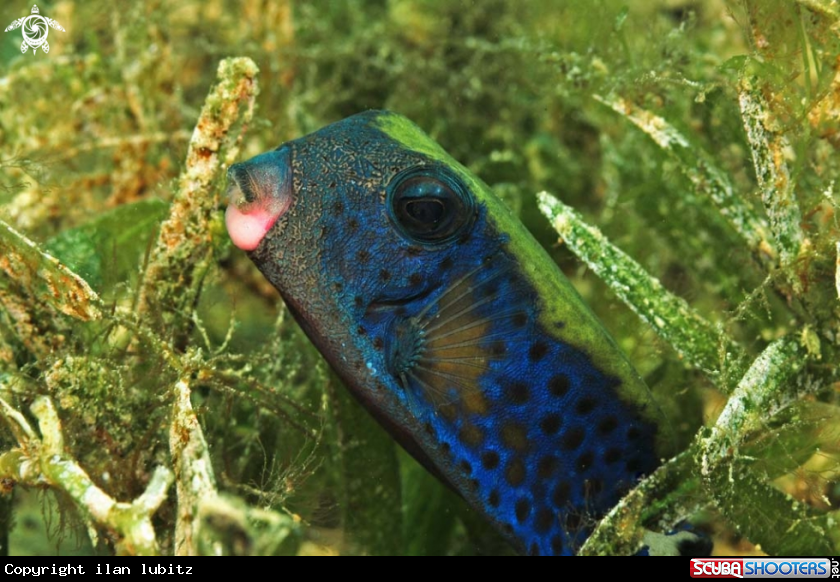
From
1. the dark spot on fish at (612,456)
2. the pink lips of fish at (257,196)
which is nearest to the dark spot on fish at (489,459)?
the dark spot on fish at (612,456)

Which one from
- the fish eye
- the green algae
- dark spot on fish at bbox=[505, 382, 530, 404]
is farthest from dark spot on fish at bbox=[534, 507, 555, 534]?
the fish eye

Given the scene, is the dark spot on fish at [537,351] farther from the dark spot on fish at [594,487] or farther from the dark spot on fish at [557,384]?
the dark spot on fish at [594,487]

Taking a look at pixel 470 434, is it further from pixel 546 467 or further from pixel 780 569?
pixel 780 569

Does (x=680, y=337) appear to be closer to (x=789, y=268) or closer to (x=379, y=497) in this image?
(x=789, y=268)

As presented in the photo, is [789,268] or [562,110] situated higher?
[562,110]

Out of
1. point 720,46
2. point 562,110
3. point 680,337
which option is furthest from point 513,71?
point 680,337

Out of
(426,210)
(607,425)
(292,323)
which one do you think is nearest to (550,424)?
(607,425)

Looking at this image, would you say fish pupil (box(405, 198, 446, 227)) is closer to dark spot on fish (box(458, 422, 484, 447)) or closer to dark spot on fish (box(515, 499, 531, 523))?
dark spot on fish (box(458, 422, 484, 447))
